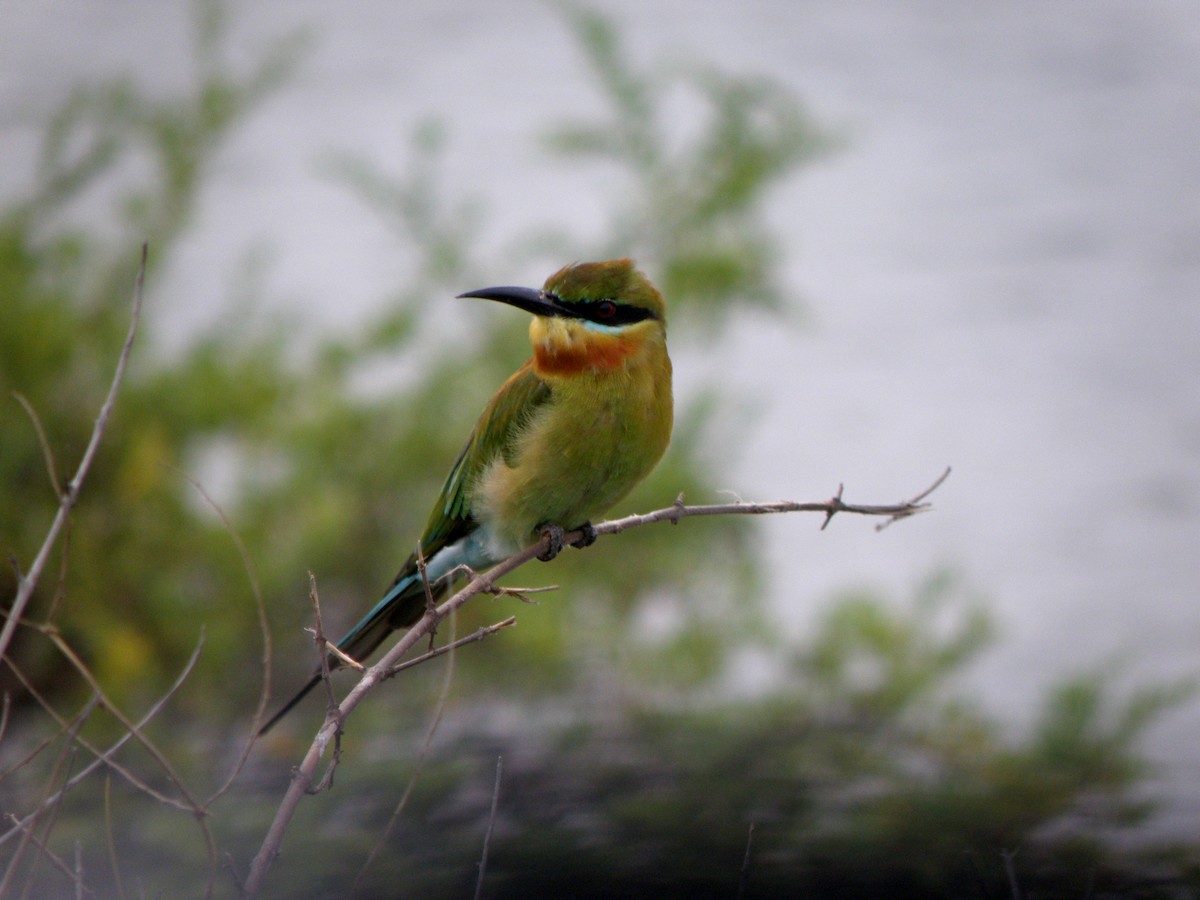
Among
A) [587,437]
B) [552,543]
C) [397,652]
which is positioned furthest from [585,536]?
[397,652]

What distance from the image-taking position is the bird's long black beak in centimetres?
168

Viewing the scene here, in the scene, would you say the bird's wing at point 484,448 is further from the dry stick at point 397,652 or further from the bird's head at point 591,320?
the dry stick at point 397,652

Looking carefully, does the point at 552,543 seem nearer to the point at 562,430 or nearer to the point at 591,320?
the point at 562,430

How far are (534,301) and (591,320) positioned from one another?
0.10 meters

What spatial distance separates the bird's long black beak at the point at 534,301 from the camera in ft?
5.51

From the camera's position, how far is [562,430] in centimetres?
176

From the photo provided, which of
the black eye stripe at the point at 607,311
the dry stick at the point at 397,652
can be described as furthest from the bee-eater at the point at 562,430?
the dry stick at the point at 397,652

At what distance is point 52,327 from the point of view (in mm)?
2592

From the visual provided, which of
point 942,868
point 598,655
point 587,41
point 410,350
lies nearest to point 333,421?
point 410,350

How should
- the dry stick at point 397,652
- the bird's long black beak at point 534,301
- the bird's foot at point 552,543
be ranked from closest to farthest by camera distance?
the dry stick at point 397,652, the bird's long black beak at point 534,301, the bird's foot at point 552,543

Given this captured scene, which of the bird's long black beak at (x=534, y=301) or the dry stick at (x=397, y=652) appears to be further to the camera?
the bird's long black beak at (x=534, y=301)

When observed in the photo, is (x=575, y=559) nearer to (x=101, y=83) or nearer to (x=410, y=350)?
(x=410, y=350)

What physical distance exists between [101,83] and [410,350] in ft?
3.01

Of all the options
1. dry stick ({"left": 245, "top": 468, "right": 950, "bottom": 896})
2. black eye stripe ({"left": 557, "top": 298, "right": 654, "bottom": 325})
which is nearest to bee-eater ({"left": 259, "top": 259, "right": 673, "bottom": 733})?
black eye stripe ({"left": 557, "top": 298, "right": 654, "bottom": 325})
